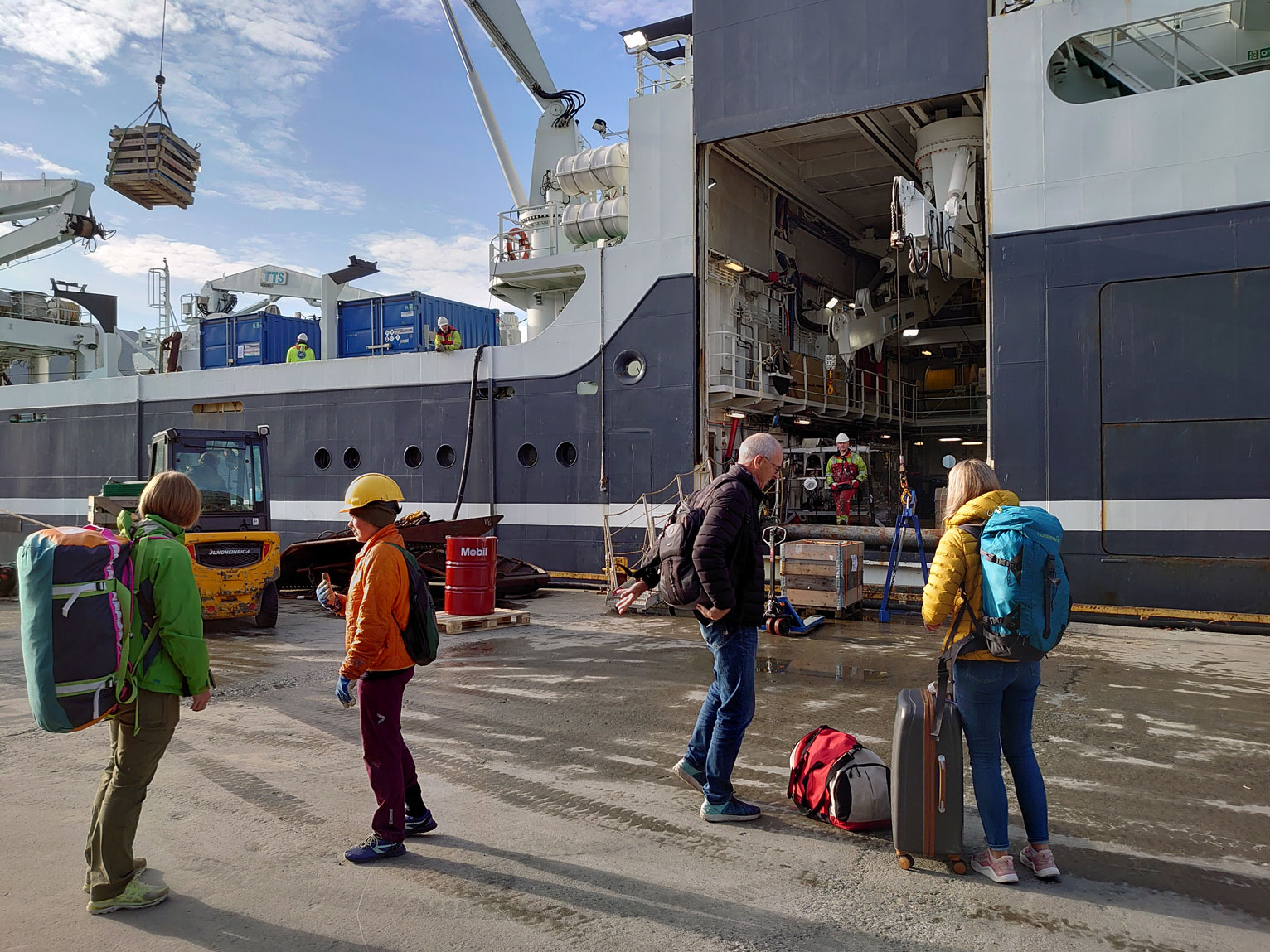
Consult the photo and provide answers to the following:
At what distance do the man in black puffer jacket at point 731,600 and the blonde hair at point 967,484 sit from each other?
0.82 metres

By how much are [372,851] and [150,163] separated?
2060cm

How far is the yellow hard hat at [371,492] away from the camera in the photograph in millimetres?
3840

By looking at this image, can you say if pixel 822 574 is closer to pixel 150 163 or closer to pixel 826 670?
pixel 826 670

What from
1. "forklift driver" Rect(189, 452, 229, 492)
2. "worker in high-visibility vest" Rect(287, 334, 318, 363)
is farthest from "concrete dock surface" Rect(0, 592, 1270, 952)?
"worker in high-visibility vest" Rect(287, 334, 318, 363)

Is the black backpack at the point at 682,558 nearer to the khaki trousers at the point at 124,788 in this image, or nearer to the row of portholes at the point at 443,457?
the khaki trousers at the point at 124,788

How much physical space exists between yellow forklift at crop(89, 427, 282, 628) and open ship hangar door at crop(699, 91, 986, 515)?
21.5 ft

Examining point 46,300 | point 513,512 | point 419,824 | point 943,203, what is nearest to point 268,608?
point 513,512

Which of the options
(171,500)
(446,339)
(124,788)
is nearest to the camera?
(124,788)

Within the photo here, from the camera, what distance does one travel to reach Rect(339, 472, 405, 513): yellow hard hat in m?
3.84

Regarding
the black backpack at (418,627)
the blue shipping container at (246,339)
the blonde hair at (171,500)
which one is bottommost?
the black backpack at (418,627)

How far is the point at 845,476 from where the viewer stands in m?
13.6

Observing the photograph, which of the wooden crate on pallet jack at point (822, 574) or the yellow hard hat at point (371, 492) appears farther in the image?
the wooden crate on pallet jack at point (822, 574)

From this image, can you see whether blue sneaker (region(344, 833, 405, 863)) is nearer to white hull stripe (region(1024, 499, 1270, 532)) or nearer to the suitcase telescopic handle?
the suitcase telescopic handle

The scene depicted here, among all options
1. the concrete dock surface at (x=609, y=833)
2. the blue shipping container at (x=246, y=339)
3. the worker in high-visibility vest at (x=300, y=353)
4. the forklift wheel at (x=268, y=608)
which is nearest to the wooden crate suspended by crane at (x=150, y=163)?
the blue shipping container at (x=246, y=339)
